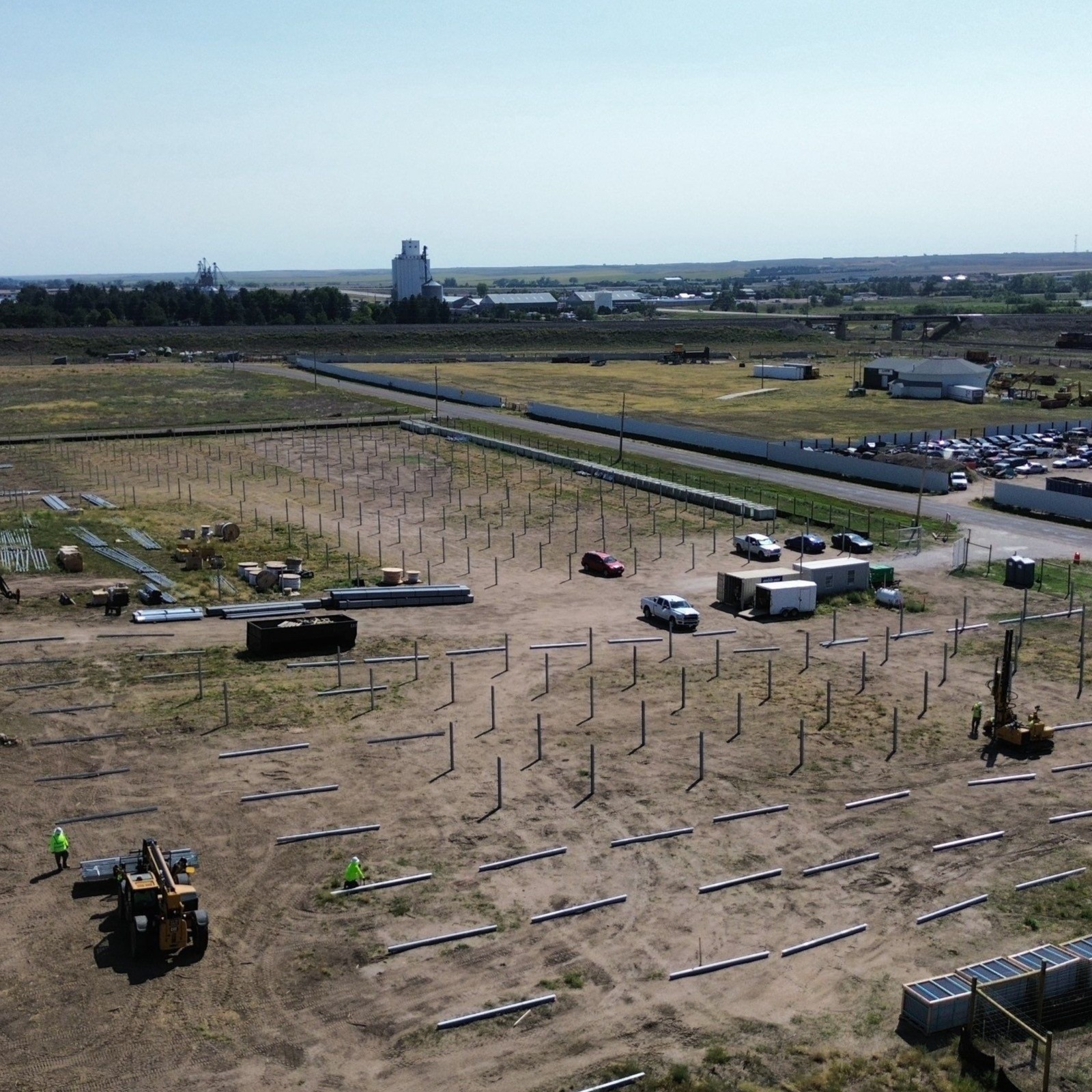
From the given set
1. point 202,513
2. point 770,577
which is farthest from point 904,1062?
point 202,513

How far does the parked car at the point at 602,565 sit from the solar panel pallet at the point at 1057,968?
91.2ft

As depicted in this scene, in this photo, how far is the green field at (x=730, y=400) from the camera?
91.1 meters

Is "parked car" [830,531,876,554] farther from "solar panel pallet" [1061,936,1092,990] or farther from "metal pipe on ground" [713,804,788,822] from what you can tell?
"solar panel pallet" [1061,936,1092,990]

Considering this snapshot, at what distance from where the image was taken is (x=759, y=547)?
162ft

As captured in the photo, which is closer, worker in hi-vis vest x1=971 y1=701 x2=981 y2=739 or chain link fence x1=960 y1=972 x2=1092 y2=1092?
chain link fence x1=960 y1=972 x2=1092 y2=1092

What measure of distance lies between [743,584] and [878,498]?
2247cm

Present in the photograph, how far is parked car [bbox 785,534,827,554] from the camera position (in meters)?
50.1

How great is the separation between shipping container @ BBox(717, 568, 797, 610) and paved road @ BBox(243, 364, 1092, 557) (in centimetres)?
1270

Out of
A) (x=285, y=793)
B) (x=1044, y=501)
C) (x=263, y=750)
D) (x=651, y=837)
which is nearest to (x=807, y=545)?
(x=1044, y=501)

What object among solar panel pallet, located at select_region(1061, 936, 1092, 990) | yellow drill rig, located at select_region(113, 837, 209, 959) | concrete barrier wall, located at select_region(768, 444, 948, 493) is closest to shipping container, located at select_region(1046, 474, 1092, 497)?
concrete barrier wall, located at select_region(768, 444, 948, 493)

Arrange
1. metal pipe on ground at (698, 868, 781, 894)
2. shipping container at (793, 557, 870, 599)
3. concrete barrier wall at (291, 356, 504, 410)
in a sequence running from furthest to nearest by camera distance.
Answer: concrete barrier wall at (291, 356, 504, 410), shipping container at (793, 557, 870, 599), metal pipe on ground at (698, 868, 781, 894)

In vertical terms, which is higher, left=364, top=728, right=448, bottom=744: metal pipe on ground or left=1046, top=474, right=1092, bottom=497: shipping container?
left=1046, top=474, right=1092, bottom=497: shipping container

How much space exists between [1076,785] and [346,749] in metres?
16.7

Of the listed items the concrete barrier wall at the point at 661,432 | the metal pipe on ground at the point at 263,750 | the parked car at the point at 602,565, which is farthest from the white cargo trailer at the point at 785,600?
the concrete barrier wall at the point at 661,432
